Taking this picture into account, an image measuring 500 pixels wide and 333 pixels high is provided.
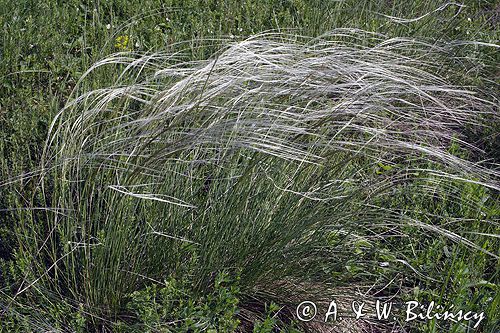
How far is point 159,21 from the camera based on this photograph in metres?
4.27

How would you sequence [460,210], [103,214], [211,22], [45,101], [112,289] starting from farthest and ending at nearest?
[211,22]
[45,101]
[460,210]
[103,214]
[112,289]

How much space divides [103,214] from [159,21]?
196 centimetres

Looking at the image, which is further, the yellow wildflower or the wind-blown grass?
the yellow wildflower

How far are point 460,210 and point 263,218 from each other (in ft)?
2.97

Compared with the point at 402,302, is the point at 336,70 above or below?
above

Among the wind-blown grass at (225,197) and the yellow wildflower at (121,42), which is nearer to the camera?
the wind-blown grass at (225,197)

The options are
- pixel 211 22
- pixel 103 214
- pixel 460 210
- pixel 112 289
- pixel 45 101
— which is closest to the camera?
pixel 112 289

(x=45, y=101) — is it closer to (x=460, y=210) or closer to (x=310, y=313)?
(x=310, y=313)

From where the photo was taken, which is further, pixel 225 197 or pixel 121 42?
pixel 121 42

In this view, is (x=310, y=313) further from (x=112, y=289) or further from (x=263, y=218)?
(x=112, y=289)

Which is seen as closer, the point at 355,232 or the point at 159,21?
the point at 355,232

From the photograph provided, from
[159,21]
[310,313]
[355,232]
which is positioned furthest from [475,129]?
[159,21]

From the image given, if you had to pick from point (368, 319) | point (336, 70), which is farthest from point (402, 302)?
point (336, 70)

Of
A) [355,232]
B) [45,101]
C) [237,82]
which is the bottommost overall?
[355,232]
